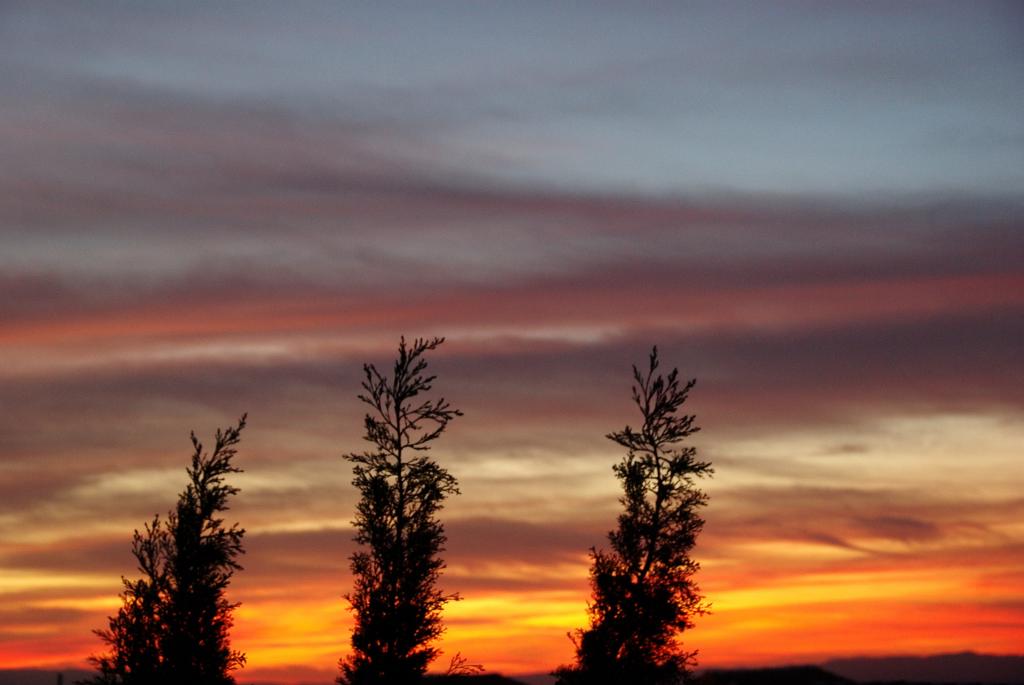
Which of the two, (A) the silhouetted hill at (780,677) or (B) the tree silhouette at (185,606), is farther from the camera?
(A) the silhouetted hill at (780,677)

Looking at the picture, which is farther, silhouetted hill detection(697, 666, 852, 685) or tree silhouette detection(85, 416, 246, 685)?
silhouetted hill detection(697, 666, 852, 685)

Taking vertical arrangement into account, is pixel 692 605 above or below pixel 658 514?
below

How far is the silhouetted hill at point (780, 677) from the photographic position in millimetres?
103750

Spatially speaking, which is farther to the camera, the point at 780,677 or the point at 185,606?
the point at 780,677

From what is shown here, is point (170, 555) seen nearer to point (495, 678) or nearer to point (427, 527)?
point (427, 527)

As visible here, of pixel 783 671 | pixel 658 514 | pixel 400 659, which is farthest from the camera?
pixel 783 671

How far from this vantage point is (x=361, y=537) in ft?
195

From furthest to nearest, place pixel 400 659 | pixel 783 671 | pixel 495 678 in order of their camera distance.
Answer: pixel 783 671, pixel 495 678, pixel 400 659

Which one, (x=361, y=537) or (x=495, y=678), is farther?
(x=495, y=678)

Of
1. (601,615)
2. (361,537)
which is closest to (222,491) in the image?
(361,537)

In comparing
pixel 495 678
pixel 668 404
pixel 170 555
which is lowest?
pixel 495 678

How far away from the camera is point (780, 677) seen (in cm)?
10425

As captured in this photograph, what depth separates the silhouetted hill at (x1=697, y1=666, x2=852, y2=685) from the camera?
340 ft

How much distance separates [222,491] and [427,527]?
1071 centimetres
